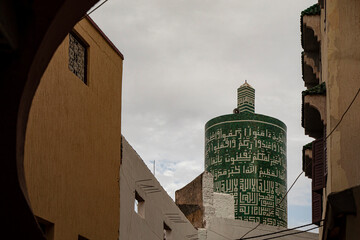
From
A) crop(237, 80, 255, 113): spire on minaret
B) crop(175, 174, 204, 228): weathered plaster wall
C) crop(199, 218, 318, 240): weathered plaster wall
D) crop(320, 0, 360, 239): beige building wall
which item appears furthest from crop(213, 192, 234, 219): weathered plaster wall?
crop(320, 0, 360, 239): beige building wall

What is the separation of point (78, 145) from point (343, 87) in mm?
3769

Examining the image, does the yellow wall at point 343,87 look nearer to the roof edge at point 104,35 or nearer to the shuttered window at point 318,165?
the shuttered window at point 318,165

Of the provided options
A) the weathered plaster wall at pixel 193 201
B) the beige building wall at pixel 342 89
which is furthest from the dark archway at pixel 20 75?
the weathered plaster wall at pixel 193 201

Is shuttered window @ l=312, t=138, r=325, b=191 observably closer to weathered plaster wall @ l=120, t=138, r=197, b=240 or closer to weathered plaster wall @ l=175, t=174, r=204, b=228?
weathered plaster wall @ l=120, t=138, r=197, b=240

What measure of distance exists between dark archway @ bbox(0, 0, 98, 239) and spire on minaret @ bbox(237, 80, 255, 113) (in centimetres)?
2955

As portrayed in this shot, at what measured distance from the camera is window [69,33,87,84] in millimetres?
10914

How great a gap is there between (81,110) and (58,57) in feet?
3.34

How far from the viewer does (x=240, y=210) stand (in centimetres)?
3192

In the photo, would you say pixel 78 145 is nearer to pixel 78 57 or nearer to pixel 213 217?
pixel 78 57

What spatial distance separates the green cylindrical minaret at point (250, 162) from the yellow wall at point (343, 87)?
2146 cm

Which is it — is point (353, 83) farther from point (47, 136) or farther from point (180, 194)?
point (180, 194)

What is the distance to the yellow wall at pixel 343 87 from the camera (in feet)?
32.9

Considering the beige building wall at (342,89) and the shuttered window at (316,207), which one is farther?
the shuttered window at (316,207)

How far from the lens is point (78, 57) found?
11.3 meters
